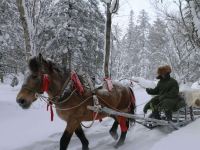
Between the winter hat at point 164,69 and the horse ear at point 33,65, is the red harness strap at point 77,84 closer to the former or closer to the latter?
the horse ear at point 33,65

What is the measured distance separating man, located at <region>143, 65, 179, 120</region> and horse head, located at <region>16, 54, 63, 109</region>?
2.53 m

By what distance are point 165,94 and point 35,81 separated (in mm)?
2955

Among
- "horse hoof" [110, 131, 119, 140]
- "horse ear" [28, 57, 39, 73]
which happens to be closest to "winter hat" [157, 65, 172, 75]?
"horse hoof" [110, 131, 119, 140]

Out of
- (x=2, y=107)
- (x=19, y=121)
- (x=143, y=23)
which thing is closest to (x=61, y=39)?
(x=2, y=107)

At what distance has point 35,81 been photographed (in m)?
6.14

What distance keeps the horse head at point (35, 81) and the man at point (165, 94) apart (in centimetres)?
253

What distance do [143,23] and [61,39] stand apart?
45.9 meters

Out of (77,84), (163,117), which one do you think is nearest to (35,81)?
(77,84)

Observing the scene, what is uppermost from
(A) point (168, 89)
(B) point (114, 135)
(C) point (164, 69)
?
(C) point (164, 69)

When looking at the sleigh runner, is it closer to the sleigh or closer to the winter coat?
the sleigh

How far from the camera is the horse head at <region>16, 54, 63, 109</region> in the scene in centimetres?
602

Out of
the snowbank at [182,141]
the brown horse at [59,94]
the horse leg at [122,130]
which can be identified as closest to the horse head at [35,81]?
the brown horse at [59,94]

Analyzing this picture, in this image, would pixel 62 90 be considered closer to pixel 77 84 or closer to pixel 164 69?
pixel 77 84

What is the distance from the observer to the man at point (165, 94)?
7.49 metres
